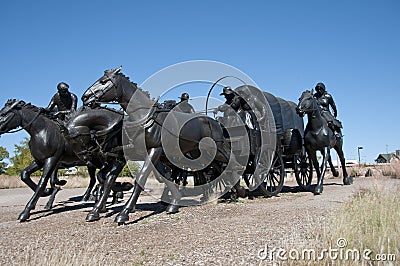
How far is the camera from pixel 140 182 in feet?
22.4

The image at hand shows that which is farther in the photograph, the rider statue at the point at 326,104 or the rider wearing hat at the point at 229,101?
the rider statue at the point at 326,104

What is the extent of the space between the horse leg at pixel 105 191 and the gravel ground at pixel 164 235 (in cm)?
21

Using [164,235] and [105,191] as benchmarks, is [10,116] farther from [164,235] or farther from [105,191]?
[164,235]

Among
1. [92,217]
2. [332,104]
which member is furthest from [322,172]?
[92,217]

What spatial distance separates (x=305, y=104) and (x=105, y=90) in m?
6.03

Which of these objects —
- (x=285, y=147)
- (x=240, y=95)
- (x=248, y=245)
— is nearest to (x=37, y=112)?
(x=240, y=95)

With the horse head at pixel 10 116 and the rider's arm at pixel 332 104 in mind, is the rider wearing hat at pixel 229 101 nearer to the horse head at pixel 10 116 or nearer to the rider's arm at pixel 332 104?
the rider's arm at pixel 332 104

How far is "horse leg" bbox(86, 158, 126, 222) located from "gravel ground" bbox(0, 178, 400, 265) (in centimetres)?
21

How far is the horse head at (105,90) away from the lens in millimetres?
6621

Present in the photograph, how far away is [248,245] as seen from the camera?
15.6 ft

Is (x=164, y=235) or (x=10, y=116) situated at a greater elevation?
(x=10, y=116)

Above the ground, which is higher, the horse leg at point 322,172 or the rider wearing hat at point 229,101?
the rider wearing hat at point 229,101

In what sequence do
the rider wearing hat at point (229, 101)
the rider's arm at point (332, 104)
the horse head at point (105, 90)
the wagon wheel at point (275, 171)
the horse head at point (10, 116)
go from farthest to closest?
the rider's arm at point (332, 104) < the wagon wheel at point (275, 171) < the rider wearing hat at point (229, 101) < the horse head at point (10, 116) < the horse head at point (105, 90)

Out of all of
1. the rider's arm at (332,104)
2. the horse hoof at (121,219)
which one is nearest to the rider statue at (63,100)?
the horse hoof at (121,219)
